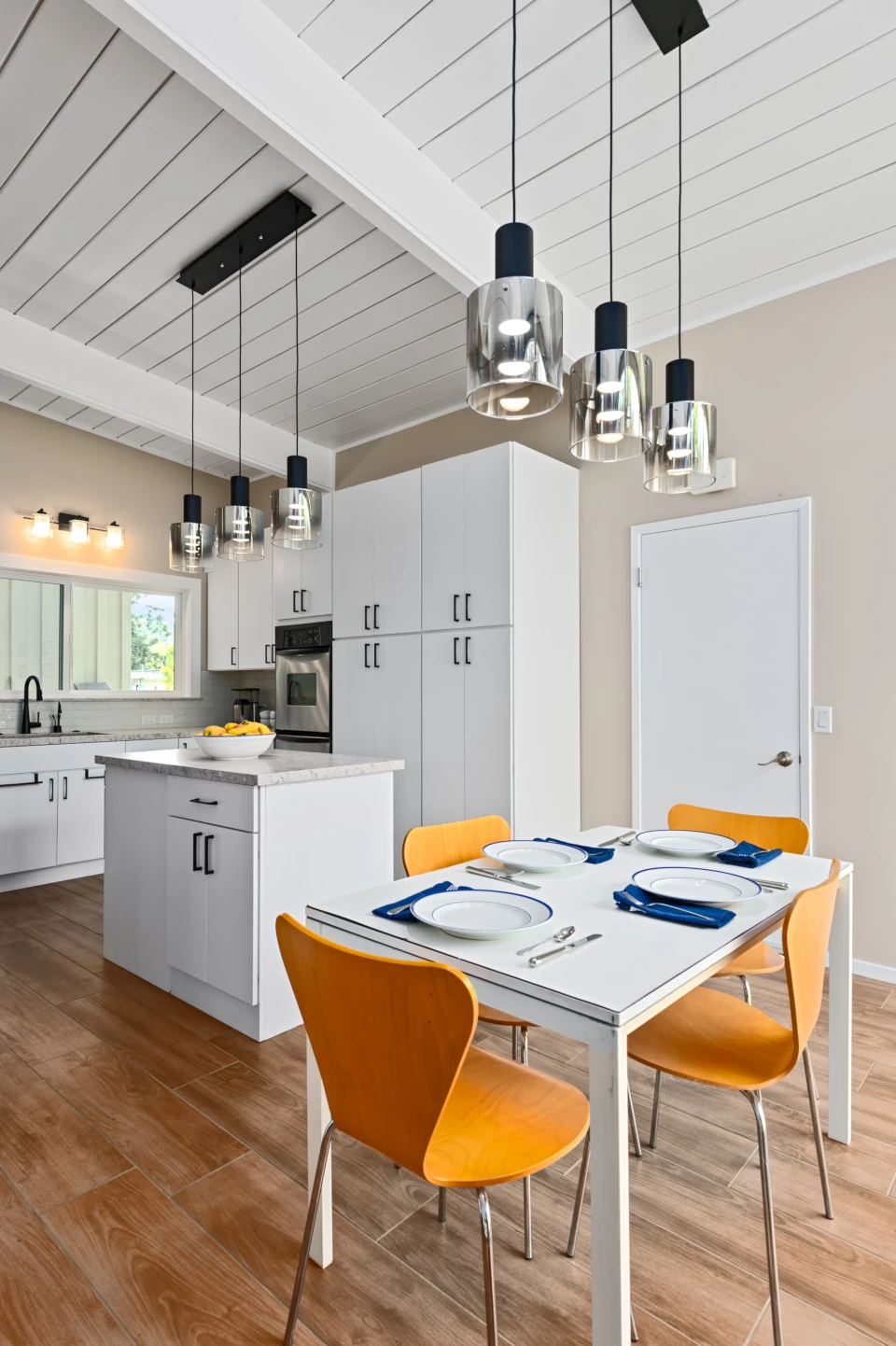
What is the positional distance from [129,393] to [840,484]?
142 inches

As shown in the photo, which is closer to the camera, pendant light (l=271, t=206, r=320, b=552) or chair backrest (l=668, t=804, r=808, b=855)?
chair backrest (l=668, t=804, r=808, b=855)

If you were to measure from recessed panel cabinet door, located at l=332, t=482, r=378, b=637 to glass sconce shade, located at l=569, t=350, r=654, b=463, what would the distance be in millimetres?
2667

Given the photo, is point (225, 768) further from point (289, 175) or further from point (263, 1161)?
point (289, 175)

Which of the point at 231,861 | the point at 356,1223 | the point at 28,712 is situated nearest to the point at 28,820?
the point at 28,712

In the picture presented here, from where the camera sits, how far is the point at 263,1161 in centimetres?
183

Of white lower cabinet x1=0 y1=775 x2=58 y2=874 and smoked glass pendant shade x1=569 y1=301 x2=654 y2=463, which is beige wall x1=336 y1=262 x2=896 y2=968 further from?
white lower cabinet x1=0 y1=775 x2=58 y2=874

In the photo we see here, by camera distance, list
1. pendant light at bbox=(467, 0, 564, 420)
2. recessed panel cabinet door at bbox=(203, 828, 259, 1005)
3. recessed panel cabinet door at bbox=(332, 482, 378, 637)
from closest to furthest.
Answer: pendant light at bbox=(467, 0, 564, 420) → recessed panel cabinet door at bbox=(203, 828, 259, 1005) → recessed panel cabinet door at bbox=(332, 482, 378, 637)

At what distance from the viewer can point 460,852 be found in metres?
2.09

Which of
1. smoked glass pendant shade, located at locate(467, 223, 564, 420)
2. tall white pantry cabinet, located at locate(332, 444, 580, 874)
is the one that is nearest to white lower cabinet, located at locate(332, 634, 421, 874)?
tall white pantry cabinet, located at locate(332, 444, 580, 874)

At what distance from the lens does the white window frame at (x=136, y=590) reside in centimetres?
474

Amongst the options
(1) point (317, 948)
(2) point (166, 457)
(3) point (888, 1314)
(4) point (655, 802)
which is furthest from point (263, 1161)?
(2) point (166, 457)

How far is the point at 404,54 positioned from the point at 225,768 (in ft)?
7.46

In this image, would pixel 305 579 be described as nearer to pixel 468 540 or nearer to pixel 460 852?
pixel 468 540

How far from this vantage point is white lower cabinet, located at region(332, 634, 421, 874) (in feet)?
12.7
